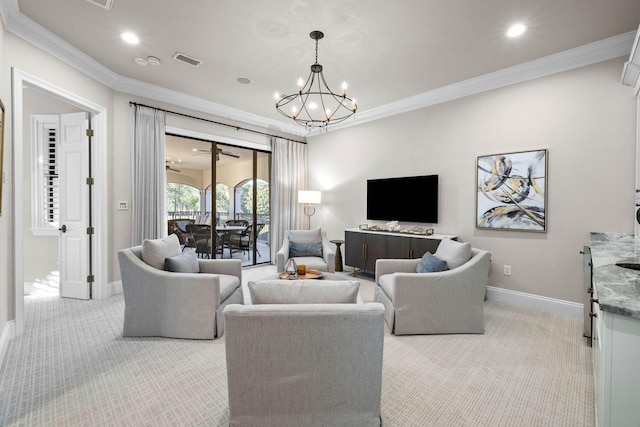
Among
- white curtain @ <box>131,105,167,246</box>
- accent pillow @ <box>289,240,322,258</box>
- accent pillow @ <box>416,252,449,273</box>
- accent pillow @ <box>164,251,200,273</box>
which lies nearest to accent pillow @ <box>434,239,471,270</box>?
accent pillow @ <box>416,252,449,273</box>

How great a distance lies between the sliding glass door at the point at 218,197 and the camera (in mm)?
5547

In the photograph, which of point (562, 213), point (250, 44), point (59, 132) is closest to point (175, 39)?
point (250, 44)

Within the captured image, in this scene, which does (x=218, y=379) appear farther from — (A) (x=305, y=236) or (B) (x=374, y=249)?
(B) (x=374, y=249)

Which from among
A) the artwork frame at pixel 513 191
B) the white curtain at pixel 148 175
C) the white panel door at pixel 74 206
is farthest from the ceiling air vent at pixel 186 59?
the artwork frame at pixel 513 191

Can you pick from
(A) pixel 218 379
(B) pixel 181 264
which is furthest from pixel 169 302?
(A) pixel 218 379

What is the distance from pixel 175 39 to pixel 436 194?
12.4ft

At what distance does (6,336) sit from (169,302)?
1372 millimetres

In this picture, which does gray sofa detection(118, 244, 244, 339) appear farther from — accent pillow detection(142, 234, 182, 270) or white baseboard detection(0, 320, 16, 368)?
white baseboard detection(0, 320, 16, 368)

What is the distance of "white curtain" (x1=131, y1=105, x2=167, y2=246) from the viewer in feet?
14.1

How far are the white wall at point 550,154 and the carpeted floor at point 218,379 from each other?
2.71 feet

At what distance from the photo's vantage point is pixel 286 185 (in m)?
6.24

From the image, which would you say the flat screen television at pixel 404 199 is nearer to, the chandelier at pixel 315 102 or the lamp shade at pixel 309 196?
the lamp shade at pixel 309 196

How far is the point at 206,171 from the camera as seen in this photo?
582 centimetres

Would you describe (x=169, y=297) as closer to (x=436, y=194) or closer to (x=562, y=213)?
(x=436, y=194)
